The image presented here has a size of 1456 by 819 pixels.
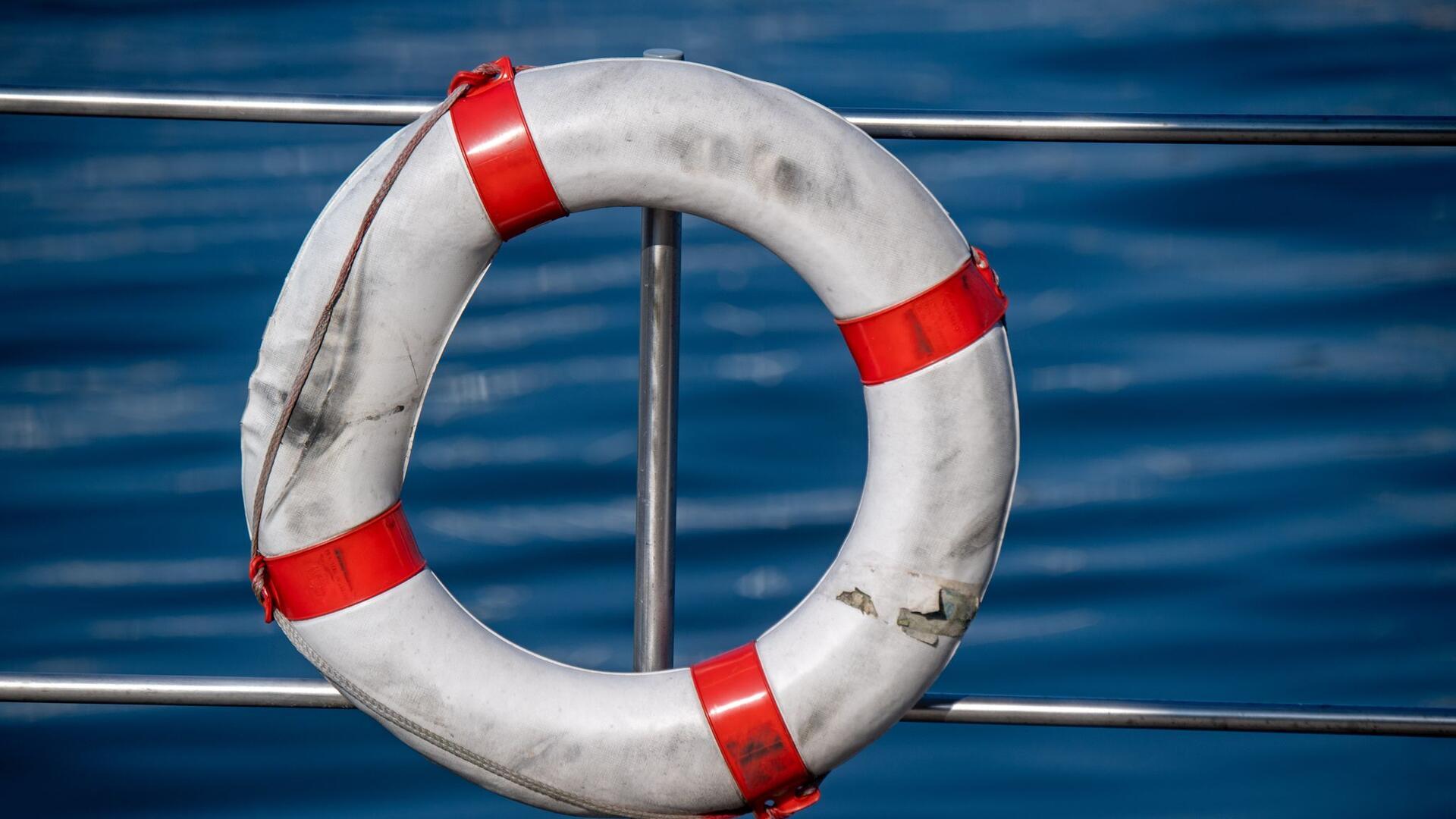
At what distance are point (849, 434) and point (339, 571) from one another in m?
1.63

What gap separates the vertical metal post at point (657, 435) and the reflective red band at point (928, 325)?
135mm

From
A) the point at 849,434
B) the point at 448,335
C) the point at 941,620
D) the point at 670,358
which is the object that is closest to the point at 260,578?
the point at 448,335

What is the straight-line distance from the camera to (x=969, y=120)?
3.32 feet

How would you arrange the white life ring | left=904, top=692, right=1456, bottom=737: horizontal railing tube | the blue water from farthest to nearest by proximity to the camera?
the blue water → left=904, top=692, right=1456, bottom=737: horizontal railing tube → the white life ring

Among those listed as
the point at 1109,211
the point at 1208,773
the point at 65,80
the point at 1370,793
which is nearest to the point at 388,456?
the point at 1208,773

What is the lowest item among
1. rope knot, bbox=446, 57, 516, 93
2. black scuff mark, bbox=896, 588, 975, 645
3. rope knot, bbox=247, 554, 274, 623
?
black scuff mark, bbox=896, 588, 975, 645

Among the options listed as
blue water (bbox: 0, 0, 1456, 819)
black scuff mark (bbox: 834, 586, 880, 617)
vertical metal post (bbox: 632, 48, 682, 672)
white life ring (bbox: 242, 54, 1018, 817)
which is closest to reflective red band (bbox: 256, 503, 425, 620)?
white life ring (bbox: 242, 54, 1018, 817)

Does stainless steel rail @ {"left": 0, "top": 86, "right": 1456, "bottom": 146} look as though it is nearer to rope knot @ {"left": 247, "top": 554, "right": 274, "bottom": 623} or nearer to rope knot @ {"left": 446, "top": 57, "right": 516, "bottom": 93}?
rope knot @ {"left": 446, "top": 57, "right": 516, "bottom": 93}

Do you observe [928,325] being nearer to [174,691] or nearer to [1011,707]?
[1011,707]

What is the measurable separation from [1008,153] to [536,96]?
8.06 ft

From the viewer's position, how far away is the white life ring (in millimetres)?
937

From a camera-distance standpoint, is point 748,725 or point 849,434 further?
point 849,434

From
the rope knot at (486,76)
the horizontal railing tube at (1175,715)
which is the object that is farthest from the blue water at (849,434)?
the rope knot at (486,76)

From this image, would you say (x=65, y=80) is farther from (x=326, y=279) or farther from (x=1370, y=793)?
(x=1370, y=793)
